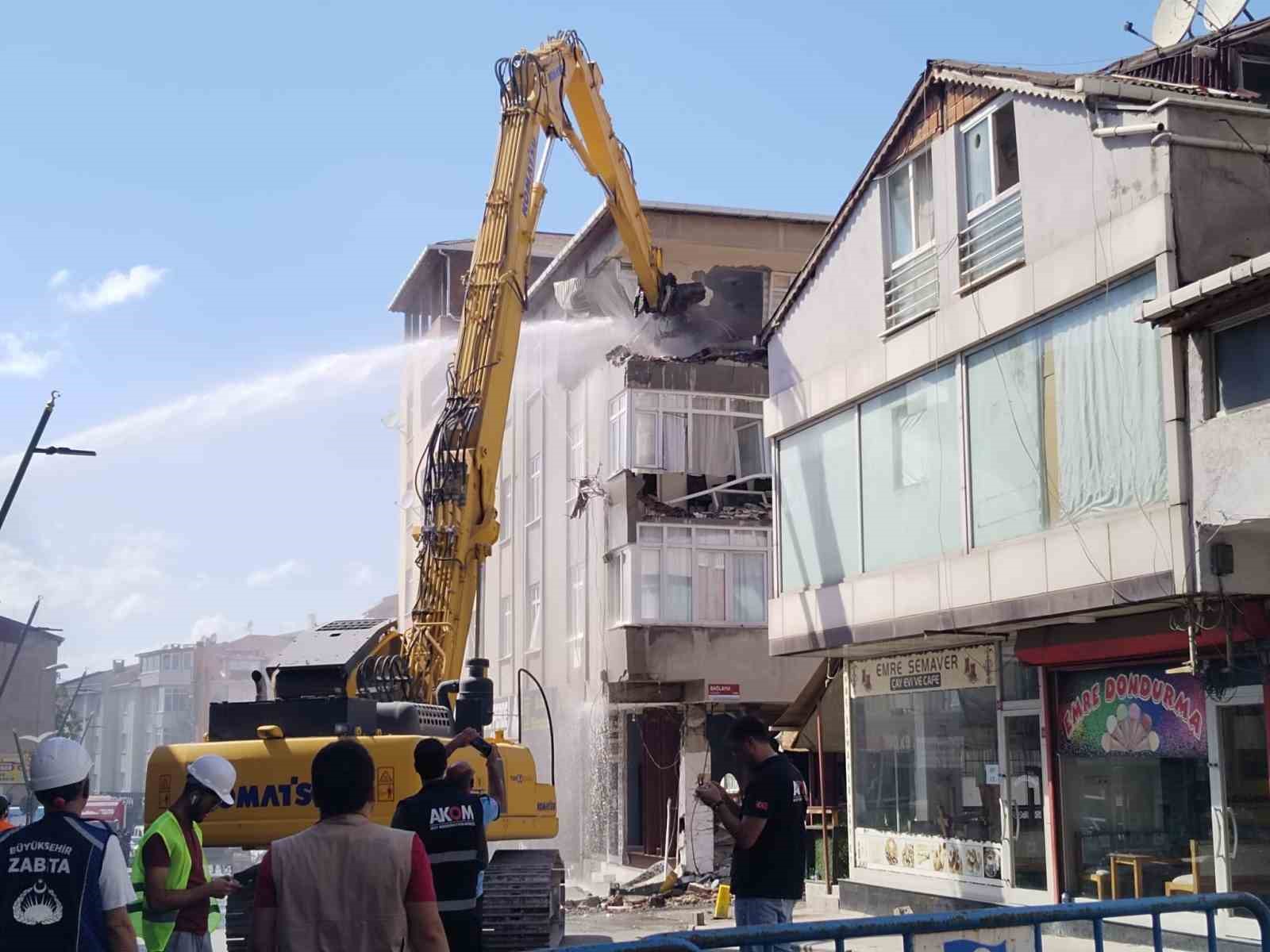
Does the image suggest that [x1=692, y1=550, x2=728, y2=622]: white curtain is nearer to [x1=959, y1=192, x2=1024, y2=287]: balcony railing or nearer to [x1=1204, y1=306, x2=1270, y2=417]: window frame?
[x1=959, y1=192, x2=1024, y2=287]: balcony railing

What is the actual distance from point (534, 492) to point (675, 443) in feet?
27.1

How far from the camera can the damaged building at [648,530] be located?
29.5 meters

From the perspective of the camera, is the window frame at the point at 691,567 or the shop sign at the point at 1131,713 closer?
the shop sign at the point at 1131,713

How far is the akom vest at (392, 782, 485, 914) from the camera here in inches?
280

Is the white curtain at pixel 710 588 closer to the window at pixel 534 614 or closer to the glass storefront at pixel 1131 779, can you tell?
the window at pixel 534 614

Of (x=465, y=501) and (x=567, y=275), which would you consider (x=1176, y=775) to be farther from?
(x=567, y=275)

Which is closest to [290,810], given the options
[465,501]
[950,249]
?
[465,501]

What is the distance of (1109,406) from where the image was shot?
1415 cm

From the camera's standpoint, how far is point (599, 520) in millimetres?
31531

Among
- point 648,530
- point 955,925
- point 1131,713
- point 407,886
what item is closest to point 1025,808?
point 1131,713

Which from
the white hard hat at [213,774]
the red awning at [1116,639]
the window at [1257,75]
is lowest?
the white hard hat at [213,774]

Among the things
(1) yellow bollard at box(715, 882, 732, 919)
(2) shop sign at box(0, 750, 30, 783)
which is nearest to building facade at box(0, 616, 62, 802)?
(2) shop sign at box(0, 750, 30, 783)

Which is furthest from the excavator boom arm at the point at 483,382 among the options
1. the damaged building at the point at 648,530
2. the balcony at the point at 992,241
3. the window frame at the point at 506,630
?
the window frame at the point at 506,630

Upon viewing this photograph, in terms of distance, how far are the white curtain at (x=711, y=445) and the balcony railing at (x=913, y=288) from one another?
12102 millimetres
